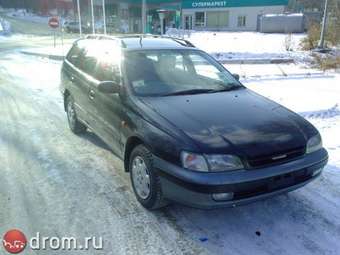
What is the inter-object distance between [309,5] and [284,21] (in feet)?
56.2

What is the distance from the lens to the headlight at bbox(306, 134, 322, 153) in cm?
337

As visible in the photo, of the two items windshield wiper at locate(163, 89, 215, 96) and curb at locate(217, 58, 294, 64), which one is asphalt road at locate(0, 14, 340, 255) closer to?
windshield wiper at locate(163, 89, 215, 96)

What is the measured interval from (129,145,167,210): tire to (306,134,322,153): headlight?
1.53 meters

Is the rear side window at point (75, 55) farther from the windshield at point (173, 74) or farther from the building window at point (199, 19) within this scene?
the building window at point (199, 19)

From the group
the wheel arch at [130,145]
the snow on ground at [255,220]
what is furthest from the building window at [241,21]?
the wheel arch at [130,145]

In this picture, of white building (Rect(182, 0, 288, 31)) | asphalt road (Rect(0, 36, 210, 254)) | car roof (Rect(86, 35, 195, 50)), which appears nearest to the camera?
asphalt road (Rect(0, 36, 210, 254))

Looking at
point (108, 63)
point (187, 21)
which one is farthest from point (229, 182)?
point (187, 21)

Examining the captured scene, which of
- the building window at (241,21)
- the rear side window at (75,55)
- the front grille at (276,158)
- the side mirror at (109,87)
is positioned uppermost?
the building window at (241,21)

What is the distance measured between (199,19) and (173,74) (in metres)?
49.9

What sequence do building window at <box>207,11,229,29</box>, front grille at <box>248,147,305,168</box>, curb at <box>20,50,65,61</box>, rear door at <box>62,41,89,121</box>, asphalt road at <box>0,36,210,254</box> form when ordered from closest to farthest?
front grille at <box>248,147,305,168</box>, asphalt road at <box>0,36,210,254</box>, rear door at <box>62,41,89,121</box>, curb at <box>20,50,65,61</box>, building window at <box>207,11,229,29</box>

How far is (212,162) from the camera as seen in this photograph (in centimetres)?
291

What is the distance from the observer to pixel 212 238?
10.2 feet

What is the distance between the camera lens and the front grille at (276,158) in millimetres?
2981

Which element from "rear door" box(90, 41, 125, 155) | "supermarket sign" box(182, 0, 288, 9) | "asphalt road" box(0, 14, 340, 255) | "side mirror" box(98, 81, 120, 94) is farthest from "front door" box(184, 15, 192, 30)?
"side mirror" box(98, 81, 120, 94)
